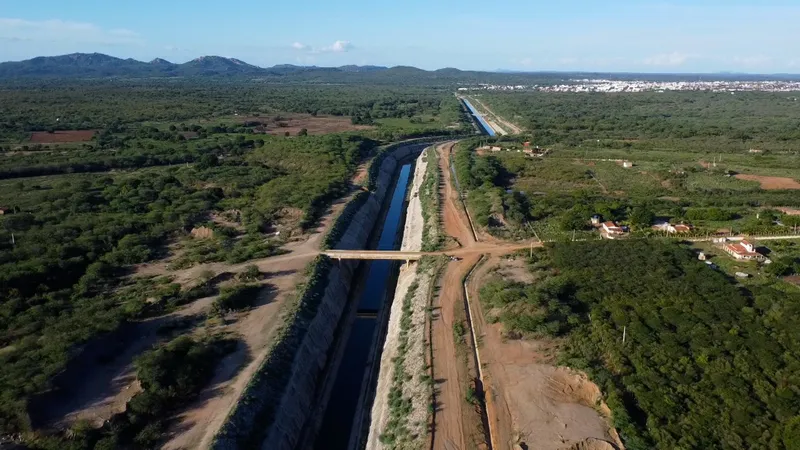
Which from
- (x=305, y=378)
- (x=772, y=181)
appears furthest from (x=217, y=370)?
(x=772, y=181)

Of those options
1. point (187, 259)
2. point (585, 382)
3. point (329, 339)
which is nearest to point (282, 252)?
point (187, 259)

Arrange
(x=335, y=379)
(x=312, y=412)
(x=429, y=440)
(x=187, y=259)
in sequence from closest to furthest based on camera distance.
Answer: (x=429, y=440) < (x=312, y=412) < (x=335, y=379) < (x=187, y=259)

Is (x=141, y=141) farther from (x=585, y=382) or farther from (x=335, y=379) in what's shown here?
(x=585, y=382)

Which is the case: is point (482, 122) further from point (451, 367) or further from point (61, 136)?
point (451, 367)

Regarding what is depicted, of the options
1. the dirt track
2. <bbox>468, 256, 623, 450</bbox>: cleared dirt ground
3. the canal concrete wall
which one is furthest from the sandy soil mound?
the canal concrete wall

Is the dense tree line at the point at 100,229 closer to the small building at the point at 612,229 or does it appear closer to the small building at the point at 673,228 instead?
the small building at the point at 612,229

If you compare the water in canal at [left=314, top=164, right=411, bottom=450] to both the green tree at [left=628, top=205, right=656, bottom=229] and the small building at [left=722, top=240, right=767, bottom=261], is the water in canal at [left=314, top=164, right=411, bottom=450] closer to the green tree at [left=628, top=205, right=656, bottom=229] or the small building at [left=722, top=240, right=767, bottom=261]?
the green tree at [left=628, top=205, right=656, bottom=229]
